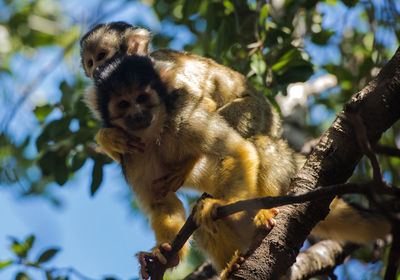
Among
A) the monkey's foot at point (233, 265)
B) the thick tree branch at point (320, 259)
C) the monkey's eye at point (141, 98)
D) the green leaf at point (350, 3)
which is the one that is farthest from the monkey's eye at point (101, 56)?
the thick tree branch at point (320, 259)

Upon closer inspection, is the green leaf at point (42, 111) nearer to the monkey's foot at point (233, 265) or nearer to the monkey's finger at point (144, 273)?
the monkey's finger at point (144, 273)

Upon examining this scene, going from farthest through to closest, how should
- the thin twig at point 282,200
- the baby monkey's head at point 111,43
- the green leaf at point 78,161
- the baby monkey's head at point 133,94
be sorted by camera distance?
1. the baby monkey's head at point 111,43
2. the green leaf at point 78,161
3. the baby monkey's head at point 133,94
4. the thin twig at point 282,200

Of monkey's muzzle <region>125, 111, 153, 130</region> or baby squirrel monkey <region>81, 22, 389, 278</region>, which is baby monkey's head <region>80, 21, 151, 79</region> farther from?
monkey's muzzle <region>125, 111, 153, 130</region>

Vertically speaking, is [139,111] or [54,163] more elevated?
[139,111]

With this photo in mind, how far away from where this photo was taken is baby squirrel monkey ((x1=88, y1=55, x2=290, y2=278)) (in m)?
3.80

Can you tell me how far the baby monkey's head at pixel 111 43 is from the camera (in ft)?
19.1

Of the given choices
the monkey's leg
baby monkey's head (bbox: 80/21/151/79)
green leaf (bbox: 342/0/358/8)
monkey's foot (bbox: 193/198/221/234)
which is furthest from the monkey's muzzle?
green leaf (bbox: 342/0/358/8)

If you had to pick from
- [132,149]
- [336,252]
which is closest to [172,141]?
[132,149]

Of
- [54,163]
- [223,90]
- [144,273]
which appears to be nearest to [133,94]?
[223,90]

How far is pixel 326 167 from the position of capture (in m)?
3.00

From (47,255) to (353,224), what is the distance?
2953 millimetres

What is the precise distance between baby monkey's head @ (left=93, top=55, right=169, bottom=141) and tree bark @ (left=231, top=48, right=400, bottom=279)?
1595 millimetres

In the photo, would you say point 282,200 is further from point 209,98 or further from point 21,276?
point 21,276

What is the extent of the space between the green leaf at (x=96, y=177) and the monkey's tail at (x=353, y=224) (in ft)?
7.82
